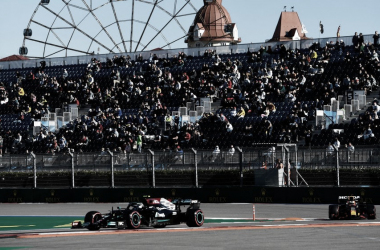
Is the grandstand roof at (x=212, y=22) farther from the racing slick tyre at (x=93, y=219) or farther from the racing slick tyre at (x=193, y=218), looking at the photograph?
the racing slick tyre at (x=93, y=219)

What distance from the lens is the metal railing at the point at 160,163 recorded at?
99.7ft

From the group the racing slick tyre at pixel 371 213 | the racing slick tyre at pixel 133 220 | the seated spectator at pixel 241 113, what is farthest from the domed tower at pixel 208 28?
the racing slick tyre at pixel 133 220

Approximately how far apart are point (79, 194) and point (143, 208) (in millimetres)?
15569

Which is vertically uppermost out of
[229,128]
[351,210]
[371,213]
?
[229,128]

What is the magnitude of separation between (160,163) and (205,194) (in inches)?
89.2

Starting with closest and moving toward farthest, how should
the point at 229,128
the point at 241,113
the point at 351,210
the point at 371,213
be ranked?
the point at 351,210, the point at 371,213, the point at 229,128, the point at 241,113

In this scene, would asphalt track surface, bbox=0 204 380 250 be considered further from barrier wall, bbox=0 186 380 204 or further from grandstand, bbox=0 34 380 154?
grandstand, bbox=0 34 380 154

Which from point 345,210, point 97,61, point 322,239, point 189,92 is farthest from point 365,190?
point 97,61

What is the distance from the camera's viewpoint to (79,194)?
118 ft

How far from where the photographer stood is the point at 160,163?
33.9m

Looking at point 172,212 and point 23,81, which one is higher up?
point 23,81

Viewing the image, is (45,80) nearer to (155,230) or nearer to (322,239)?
(155,230)

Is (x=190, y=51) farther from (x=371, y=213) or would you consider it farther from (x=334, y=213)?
(x=371, y=213)

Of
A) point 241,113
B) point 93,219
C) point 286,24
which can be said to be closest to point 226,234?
point 93,219
